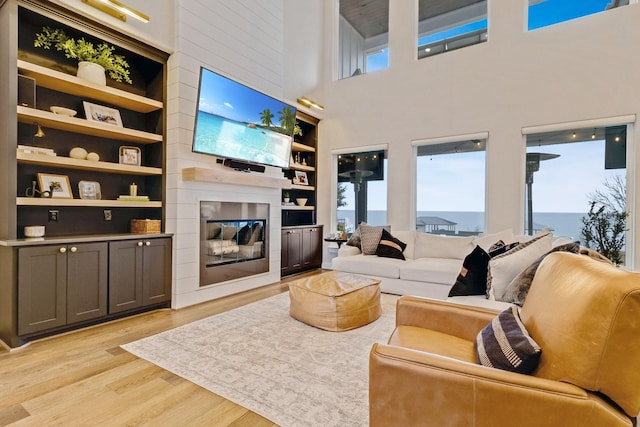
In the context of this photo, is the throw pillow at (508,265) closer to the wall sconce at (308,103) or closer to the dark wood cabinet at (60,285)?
the dark wood cabinet at (60,285)

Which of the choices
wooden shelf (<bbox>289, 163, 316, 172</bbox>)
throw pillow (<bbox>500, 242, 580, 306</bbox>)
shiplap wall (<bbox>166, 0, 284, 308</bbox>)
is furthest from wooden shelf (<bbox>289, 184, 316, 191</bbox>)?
throw pillow (<bbox>500, 242, 580, 306</bbox>)

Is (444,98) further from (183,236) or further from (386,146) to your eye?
(183,236)

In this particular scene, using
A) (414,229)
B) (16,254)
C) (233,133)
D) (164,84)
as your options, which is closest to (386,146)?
(414,229)

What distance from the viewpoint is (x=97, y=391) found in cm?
192

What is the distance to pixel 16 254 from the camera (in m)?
2.45

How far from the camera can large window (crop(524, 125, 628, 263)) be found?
12.7ft

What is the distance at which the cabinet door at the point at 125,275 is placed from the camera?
120 inches

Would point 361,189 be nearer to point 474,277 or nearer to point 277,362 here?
point 474,277

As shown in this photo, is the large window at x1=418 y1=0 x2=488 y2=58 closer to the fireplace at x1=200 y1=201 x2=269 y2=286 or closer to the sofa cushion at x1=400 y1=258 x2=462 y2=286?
the sofa cushion at x1=400 y1=258 x2=462 y2=286

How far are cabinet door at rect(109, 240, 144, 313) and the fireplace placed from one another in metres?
0.71

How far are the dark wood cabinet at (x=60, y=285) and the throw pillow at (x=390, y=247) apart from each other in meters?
3.22

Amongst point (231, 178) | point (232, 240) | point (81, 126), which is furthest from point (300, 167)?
point (81, 126)

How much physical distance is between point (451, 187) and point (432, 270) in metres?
1.79

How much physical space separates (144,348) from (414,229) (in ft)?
13.4
